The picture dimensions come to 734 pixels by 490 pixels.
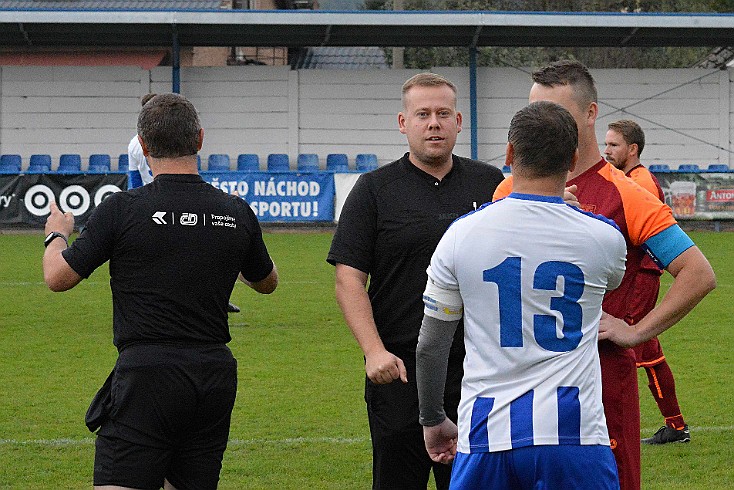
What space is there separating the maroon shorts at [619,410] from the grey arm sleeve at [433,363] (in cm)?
63

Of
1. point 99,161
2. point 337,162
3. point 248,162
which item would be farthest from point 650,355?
point 99,161

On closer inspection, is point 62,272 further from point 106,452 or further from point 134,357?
point 106,452

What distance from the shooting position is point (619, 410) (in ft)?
12.9

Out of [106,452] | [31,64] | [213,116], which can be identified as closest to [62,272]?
[106,452]

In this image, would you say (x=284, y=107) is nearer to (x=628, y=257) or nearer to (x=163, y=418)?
(x=163, y=418)

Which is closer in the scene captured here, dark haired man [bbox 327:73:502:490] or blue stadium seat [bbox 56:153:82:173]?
dark haired man [bbox 327:73:502:490]

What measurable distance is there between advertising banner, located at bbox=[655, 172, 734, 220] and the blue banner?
772cm

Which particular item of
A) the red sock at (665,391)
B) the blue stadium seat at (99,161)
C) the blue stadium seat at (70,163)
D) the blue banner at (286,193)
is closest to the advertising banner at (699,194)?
the blue banner at (286,193)

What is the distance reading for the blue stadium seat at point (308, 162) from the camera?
1207 inches

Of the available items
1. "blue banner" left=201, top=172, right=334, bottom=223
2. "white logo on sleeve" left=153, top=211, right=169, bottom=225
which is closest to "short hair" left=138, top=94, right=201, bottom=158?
"white logo on sleeve" left=153, top=211, right=169, bottom=225

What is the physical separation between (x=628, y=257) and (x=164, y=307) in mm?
1663

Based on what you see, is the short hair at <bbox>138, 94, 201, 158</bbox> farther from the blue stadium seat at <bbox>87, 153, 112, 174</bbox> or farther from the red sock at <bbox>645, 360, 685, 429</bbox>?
the blue stadium seat at <bbox>87, 153, 112, 174</bbox>

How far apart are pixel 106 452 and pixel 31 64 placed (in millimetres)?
32967

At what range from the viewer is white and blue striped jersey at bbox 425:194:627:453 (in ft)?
10.6
